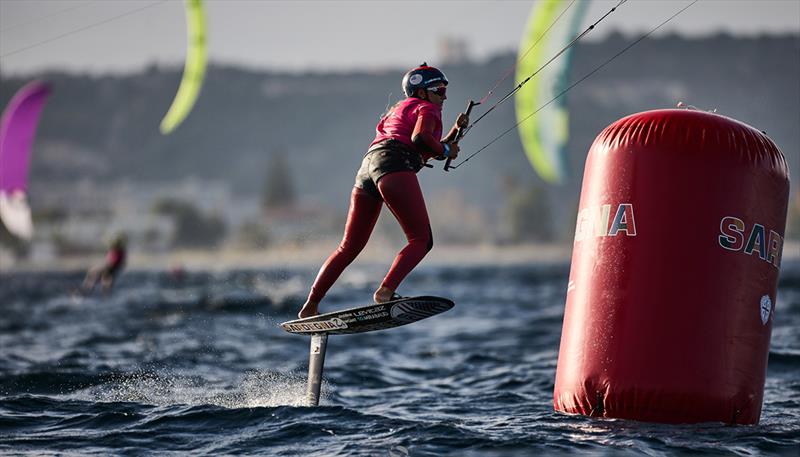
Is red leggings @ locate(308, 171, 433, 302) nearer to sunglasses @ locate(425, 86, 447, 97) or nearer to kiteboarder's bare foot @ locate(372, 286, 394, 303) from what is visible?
kiteboarder's bare foot @ locate(372, 286, 394, 303)

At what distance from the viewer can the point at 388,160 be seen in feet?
26.9

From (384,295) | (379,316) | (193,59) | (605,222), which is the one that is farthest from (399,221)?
(193,59)

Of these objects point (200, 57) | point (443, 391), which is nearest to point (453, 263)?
point (200, 57)

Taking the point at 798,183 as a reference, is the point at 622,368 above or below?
below

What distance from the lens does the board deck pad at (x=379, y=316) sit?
8.18 meters

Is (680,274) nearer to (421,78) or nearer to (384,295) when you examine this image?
(384,295)

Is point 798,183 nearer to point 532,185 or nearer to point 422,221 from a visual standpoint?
point 532,185

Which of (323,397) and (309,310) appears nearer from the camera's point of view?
(309,310)

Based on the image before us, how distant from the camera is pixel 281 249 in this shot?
625ft

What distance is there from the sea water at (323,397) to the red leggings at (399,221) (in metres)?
1.16

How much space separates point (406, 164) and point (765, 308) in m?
2.89

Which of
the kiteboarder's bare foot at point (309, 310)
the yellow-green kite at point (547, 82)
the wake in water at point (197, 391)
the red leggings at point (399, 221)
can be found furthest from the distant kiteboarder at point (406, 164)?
the yellow-green kite at point (547, 82)

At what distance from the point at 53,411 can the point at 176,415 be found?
1.23 metres

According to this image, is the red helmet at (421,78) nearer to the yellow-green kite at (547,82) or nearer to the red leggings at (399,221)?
the red leggings at (399,221)
